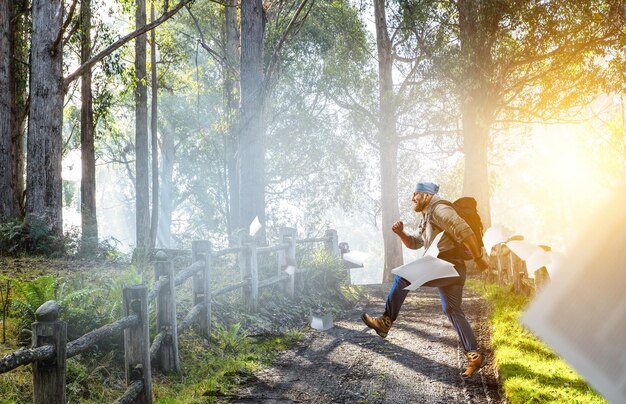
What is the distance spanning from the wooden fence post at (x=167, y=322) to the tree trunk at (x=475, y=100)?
41.9 feet

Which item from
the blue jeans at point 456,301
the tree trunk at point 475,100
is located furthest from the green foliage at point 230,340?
the tree trunk at point 475,100

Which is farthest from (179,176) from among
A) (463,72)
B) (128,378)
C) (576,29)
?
(128,378)

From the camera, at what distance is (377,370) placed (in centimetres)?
658

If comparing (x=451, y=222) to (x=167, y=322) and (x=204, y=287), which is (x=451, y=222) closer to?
(x=167, y=322)

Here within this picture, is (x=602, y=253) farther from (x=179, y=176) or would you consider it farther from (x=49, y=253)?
(x=179, y=176)

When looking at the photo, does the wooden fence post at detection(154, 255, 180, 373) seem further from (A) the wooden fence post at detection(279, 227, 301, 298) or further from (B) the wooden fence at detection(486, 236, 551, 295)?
(A) the wooden fence post at detection(279, 227, 301, 298)

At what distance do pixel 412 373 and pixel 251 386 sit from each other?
6.07 feet

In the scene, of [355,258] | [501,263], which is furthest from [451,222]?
[355,258]

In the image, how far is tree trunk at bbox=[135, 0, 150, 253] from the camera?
65.7 ft

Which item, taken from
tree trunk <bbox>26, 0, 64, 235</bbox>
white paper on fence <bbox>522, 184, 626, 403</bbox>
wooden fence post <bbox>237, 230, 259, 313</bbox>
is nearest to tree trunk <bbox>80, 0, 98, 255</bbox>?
tree trunk <bbox>26, 0, 64, 235</bbox>

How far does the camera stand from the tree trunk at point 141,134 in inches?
789

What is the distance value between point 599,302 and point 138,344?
505 cm

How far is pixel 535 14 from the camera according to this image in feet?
52.5

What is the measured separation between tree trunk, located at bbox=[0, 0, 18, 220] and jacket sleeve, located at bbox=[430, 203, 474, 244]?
12974 millimetres
